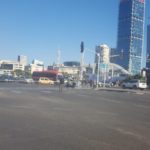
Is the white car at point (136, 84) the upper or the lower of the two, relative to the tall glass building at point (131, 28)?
lower

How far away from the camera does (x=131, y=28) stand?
134 metres

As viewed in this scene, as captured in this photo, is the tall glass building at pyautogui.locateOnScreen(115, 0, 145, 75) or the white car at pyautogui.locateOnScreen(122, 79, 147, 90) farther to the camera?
the tall glass building at pyautogui.locateOnScreen(115, 0, 145, 75)

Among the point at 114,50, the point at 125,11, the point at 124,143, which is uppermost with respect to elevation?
the point at 125,11

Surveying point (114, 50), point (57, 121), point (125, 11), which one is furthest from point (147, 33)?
point (57, 121)

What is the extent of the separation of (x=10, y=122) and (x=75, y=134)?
3135 millimetres

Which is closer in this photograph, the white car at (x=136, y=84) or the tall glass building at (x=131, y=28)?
the white car at (x=136, y=84)

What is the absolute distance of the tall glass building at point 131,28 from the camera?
138 meters

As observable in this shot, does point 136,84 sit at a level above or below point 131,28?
below

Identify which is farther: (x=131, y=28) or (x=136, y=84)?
(x=131, y=28)

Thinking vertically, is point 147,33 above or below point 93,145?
above

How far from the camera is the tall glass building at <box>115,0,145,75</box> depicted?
138m

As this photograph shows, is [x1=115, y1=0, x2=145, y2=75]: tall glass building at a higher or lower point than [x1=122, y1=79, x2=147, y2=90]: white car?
higher

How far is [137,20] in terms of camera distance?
149625mm

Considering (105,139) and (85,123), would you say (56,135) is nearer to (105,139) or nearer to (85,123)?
(105,139)
